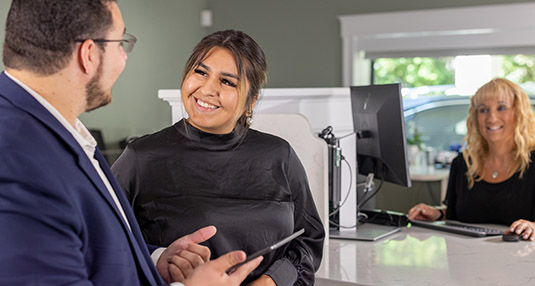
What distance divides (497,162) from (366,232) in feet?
2.68

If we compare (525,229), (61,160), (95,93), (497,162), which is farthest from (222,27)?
(61,160)

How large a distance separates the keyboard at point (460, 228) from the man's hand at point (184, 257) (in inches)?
50.5

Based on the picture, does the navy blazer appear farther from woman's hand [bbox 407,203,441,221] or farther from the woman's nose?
woman's hand [bbox 407,203,441,221]

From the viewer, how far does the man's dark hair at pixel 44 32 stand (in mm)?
898

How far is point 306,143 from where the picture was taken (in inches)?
79.3

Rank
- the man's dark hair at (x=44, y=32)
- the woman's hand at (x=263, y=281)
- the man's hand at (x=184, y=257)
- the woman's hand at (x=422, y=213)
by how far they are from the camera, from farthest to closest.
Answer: the woman's hand at (x=422, y=213) < the woman's hand at (x=263, y=281) < the man's hand at (x=184, y=257) < the man's dark hair at (x=44, y=32)

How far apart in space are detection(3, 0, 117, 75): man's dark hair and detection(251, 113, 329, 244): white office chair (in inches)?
43.5

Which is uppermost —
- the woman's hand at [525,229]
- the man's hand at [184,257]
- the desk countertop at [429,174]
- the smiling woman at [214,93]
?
the smiling woman at [214,93]

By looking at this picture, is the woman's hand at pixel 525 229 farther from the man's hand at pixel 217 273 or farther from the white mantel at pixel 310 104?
the man's hand at pixel 217 273

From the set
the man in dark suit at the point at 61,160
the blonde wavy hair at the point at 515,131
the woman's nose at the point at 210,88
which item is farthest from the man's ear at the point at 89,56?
the blonde wavy hair at the point at 515,131

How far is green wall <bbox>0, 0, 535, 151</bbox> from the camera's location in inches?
187

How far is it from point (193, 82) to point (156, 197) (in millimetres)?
303

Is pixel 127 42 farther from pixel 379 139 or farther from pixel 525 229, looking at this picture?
pixel 525 229

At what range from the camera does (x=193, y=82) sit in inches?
59.1
